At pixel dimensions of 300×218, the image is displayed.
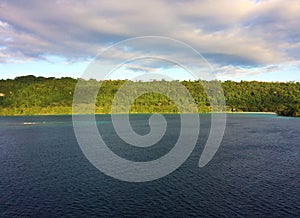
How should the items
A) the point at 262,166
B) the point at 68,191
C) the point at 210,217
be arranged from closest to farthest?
the point at 210,217 < the point at 68,191 < the point at 262,166

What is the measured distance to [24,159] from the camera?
58.5 meters

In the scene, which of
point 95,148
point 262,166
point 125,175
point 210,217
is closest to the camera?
point 210,217

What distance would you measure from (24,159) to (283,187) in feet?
158

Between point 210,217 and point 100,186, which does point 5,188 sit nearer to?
point 100,186

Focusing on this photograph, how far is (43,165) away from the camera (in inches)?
2082

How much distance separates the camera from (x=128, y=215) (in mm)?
30625

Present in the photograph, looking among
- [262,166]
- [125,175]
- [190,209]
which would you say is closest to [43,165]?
[125,175]

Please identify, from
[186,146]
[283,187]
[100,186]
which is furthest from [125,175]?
[186,146]

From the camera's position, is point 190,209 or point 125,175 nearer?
point 190,209

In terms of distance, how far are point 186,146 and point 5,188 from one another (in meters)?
43.9

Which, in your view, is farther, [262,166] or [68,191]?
[262,166]

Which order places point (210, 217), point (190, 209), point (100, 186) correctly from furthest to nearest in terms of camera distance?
point (100, 186), point (190, 209), point (210, 217)

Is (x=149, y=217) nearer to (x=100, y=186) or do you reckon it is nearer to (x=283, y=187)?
(x=100, y=186)

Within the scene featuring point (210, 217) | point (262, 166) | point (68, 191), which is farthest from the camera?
point (262, 166)
